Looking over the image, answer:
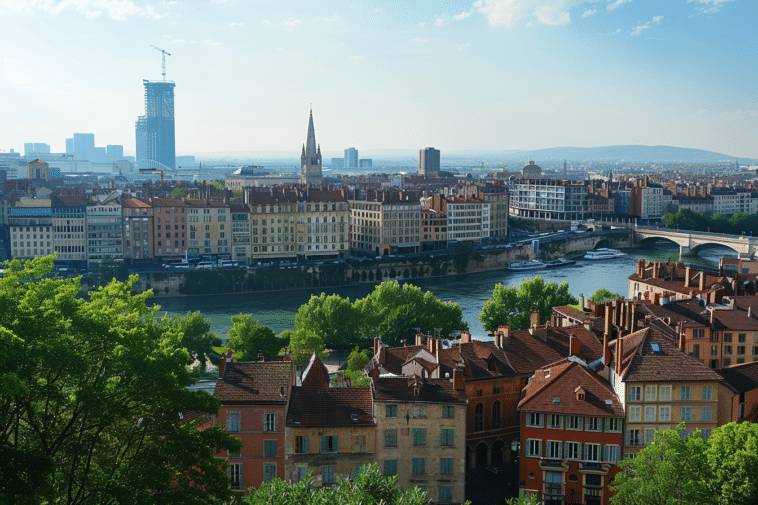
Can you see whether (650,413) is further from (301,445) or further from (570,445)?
(301,445)

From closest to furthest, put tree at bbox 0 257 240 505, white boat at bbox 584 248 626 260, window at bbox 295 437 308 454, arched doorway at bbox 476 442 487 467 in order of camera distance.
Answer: tree at bbox 0 257 240 505 < window at bbox 295 437 308 454 < arched doorway at bbox 476 442 487 467 < white boat at bbox 584 248 626 260

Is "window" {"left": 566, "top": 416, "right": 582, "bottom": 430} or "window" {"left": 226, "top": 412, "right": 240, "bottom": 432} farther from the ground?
"window" {"left": 226, "top": 412, "right": 240, "bottom": 432}

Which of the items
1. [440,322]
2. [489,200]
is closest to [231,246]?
[489,200]

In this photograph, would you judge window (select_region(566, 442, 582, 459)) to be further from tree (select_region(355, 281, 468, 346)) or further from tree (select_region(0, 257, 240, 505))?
tree (select_region(355, 281, 468, 346))

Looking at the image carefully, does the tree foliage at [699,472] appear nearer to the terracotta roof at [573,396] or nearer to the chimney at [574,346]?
the terracotta roof at [573,396]

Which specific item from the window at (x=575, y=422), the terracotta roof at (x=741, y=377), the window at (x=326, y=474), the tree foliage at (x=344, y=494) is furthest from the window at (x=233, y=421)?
the terracotta roof at (x=741, y=377)

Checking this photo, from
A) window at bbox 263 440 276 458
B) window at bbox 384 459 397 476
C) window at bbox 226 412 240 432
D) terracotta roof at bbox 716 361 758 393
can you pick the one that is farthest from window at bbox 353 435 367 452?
terracotta roof at bbox 716 361 758 393
